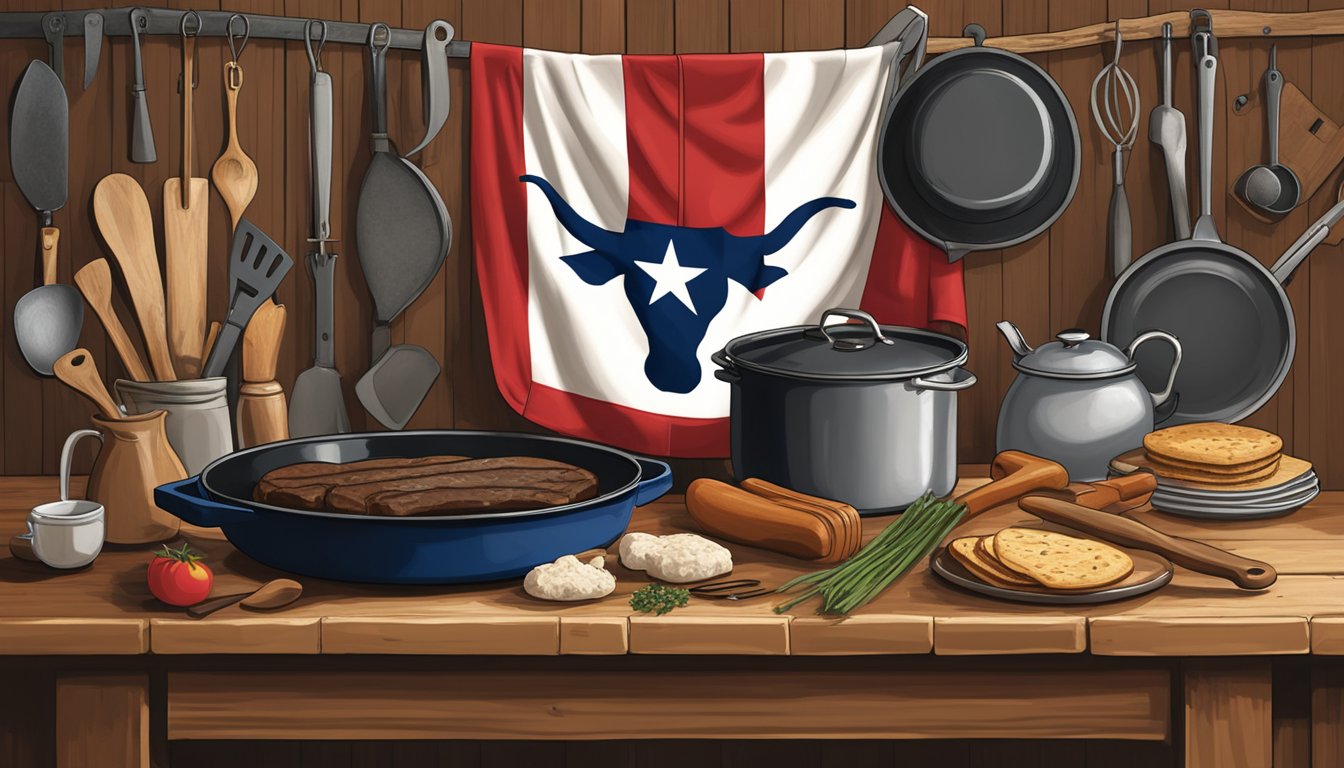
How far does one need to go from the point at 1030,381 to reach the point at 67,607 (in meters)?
1.18

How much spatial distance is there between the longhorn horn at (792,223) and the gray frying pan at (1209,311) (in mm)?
422

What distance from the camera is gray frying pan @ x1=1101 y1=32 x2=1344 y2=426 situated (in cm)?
175

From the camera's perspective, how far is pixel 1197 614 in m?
1.24

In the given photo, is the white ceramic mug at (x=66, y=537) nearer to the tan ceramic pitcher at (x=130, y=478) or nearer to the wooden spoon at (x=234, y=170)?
the tan ceramic pitcher at (x=130, y=478)

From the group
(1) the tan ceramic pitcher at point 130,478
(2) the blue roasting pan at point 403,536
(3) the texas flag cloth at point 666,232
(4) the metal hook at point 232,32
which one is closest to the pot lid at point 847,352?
(3) the texas flag cloth at point 666,232

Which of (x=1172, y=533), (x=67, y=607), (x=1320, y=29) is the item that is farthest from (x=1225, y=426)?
(x=67, y=607)

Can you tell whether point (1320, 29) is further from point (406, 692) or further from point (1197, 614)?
point (406, 692)

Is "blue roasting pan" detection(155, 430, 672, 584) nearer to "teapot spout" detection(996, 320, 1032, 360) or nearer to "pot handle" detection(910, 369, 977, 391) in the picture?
"pot handle" detection(910, 369, 977, 391)

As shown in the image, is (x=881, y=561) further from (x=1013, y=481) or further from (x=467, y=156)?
(x=467, y=156)

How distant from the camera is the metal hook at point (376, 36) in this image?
5.75 ft

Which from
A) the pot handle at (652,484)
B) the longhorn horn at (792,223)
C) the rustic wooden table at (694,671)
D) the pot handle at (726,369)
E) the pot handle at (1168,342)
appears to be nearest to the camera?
the rustic wooden table at (694,671)

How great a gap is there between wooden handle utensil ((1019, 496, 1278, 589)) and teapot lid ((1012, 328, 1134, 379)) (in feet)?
0.90

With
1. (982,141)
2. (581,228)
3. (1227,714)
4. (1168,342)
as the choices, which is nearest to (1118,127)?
(982,141)

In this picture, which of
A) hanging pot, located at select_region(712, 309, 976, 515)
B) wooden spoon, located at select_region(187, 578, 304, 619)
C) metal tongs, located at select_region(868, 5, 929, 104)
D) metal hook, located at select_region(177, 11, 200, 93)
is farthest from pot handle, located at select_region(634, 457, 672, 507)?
metal hook, located at select_region(177, 11, 200, 93)
